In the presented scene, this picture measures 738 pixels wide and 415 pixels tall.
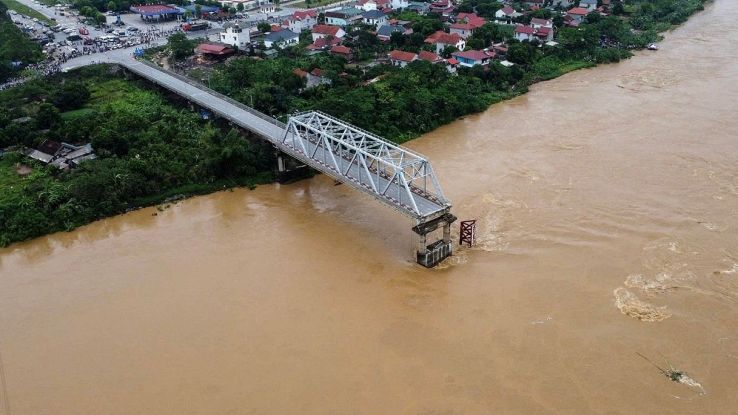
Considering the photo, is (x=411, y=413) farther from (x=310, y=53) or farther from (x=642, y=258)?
(x=310, y=53)

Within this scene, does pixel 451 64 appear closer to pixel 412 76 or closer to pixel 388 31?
pixel 412 76

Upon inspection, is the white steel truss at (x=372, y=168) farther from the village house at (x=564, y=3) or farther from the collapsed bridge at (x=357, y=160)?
the village house at (x=564, y=3)

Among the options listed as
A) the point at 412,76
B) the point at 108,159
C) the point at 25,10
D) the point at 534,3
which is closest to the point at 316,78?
the point at 412,76

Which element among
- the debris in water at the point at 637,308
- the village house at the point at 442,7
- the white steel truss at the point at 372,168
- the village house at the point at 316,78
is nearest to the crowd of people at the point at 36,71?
the village house at the point at 316,78

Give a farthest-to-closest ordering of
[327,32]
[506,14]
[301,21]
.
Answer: [506,14]
[301,21]
[327,32]

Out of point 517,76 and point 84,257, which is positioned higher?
point 517,76

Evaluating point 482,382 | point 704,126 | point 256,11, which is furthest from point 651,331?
point 256,11
